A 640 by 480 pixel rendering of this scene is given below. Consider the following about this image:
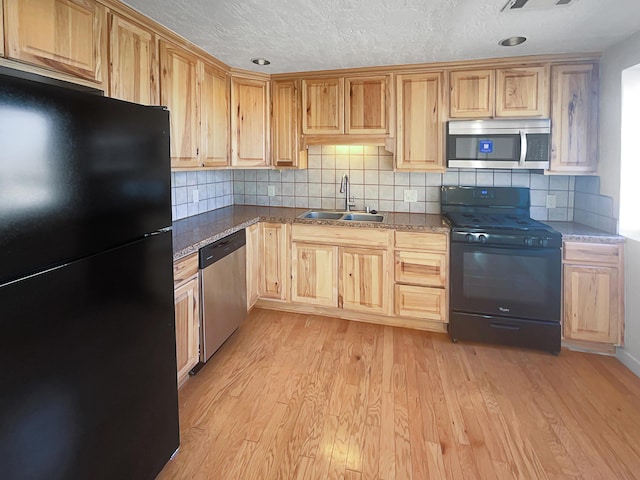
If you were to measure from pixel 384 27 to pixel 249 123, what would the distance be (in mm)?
1502

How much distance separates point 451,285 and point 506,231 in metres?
0.57

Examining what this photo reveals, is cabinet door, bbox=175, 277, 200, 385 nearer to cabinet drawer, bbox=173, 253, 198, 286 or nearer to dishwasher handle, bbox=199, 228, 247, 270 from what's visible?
cabinet drawer, bbox=173, 253, 198, 286

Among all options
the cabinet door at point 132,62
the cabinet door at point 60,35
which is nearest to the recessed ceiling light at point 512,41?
the cabinet door at point 132,62

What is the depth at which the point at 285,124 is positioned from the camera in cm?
335

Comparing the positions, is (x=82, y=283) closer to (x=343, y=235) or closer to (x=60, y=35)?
(x=60, y=35)

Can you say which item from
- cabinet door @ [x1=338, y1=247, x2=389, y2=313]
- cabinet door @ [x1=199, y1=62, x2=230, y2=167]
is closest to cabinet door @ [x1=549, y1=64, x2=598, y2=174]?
cabinet door @ [x1=338, y1=247, x2=389, y2=313]

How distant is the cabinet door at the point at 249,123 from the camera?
3.20 metres

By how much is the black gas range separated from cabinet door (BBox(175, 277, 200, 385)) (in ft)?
6.27

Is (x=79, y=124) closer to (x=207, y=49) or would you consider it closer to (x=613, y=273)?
(x=207, y=49)

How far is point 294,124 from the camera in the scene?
3.32 m

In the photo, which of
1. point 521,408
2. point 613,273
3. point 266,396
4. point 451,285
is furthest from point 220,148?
point 613,273

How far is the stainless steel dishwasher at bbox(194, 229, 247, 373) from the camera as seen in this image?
7.74 ft

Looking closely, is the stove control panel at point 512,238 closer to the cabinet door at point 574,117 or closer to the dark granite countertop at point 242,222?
the dark granite countertop at point 242,222

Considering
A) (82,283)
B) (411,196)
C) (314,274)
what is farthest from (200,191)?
(82,283)
